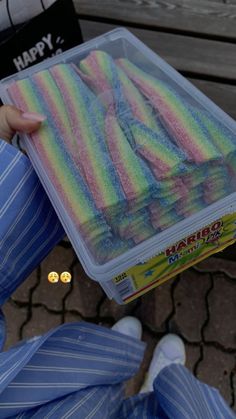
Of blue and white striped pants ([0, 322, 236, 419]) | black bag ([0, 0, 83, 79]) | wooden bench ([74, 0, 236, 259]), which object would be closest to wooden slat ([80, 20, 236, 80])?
wooden bench ([74, 0, 236, 259])

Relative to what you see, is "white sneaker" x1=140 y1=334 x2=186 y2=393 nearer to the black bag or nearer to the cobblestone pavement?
the cobblestone pavement

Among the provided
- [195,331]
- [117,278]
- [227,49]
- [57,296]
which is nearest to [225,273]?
[195,331]

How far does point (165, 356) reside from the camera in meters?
1.42

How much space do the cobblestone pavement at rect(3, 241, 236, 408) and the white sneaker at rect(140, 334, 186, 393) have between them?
30 mm

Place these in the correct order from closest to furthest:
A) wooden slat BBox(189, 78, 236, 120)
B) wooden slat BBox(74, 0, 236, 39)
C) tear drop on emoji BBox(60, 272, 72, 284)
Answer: wooden slat BBox(189, 78, 236, 120)
wooden slat BBox(74, 0, 236, 39)
tear drop on emoji BBox(60, 272, 72, 284)

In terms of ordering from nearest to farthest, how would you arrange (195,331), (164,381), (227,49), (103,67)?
(103,67) → (164,381) → (227,49) → (195,331)

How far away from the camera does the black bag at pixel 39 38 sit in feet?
3.30

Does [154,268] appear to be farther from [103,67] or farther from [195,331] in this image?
[195,331]

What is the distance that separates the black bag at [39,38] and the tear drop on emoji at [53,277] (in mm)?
774

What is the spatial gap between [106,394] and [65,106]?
575 mm

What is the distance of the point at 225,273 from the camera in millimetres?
1529

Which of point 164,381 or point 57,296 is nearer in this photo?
point 164,381

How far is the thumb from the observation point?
78 cm

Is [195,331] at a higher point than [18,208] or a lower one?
lower
